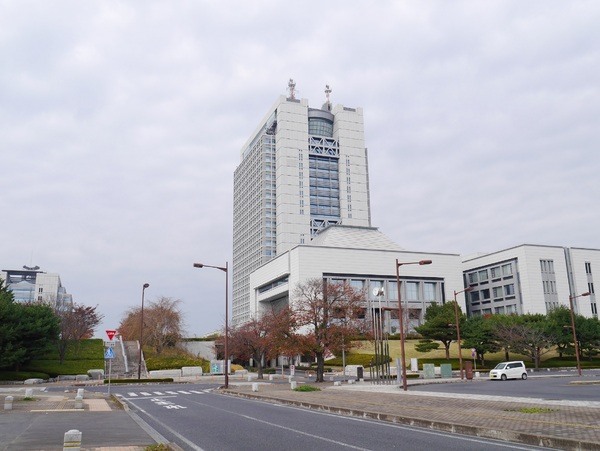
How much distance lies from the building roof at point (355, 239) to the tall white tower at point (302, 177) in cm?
3580

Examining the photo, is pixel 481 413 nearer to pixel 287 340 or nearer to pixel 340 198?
pixel 287 340

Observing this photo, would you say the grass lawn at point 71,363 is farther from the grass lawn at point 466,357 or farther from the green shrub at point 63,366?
the grass lawn at point 466,357

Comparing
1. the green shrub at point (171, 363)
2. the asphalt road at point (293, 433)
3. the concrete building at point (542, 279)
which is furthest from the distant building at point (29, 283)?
the asphalt road at point (293, 433)

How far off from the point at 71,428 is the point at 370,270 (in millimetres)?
79583

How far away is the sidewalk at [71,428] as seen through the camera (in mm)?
11453

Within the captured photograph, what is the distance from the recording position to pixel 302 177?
5546 inches

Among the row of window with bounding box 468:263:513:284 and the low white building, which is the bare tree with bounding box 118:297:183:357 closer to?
the low white building

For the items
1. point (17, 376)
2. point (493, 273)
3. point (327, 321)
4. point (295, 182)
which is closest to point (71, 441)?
point (327, 321)

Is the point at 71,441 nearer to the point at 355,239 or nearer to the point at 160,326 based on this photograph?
the point at 160,326

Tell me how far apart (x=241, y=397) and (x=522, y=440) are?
66.6ft

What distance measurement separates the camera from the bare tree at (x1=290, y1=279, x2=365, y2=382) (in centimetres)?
4112

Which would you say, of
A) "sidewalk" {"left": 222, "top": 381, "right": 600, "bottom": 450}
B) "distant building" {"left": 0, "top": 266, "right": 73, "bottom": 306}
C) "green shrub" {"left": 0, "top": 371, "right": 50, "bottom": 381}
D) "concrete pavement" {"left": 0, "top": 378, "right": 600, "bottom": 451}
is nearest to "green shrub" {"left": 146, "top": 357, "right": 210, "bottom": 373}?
"green shrub" {"left": 0, "top": 371, "right": 50, "bottom": 381}

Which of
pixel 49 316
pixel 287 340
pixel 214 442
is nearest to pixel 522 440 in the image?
pixel 214 442

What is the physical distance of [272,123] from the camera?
149 m
